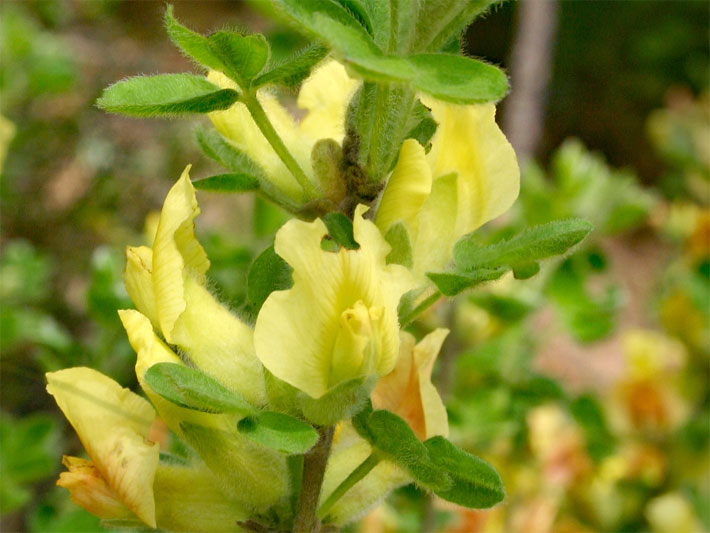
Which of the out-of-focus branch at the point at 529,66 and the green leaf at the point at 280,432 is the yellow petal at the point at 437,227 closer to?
the green leaf at the point at 280,432

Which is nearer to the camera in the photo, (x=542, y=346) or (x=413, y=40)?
(x=413, y=40)

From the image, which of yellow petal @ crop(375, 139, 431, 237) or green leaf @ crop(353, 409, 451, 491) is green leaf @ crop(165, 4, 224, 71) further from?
green leaf @ crop(353, 409, 451, 491)

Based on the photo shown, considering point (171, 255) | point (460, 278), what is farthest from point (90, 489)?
point (460, 278)

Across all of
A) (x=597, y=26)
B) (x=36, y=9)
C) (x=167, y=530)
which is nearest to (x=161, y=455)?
(x=167, y=530)

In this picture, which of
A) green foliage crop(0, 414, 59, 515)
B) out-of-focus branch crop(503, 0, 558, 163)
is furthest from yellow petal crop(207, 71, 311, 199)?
out-of-focus branch crop(503, 0, 558, 163)

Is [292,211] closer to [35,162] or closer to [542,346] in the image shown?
[542,346]

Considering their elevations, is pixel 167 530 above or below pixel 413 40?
below

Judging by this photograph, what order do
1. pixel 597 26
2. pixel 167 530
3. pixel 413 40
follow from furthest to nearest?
pixel 597 26
pixel 167 530
pixel 413 40
